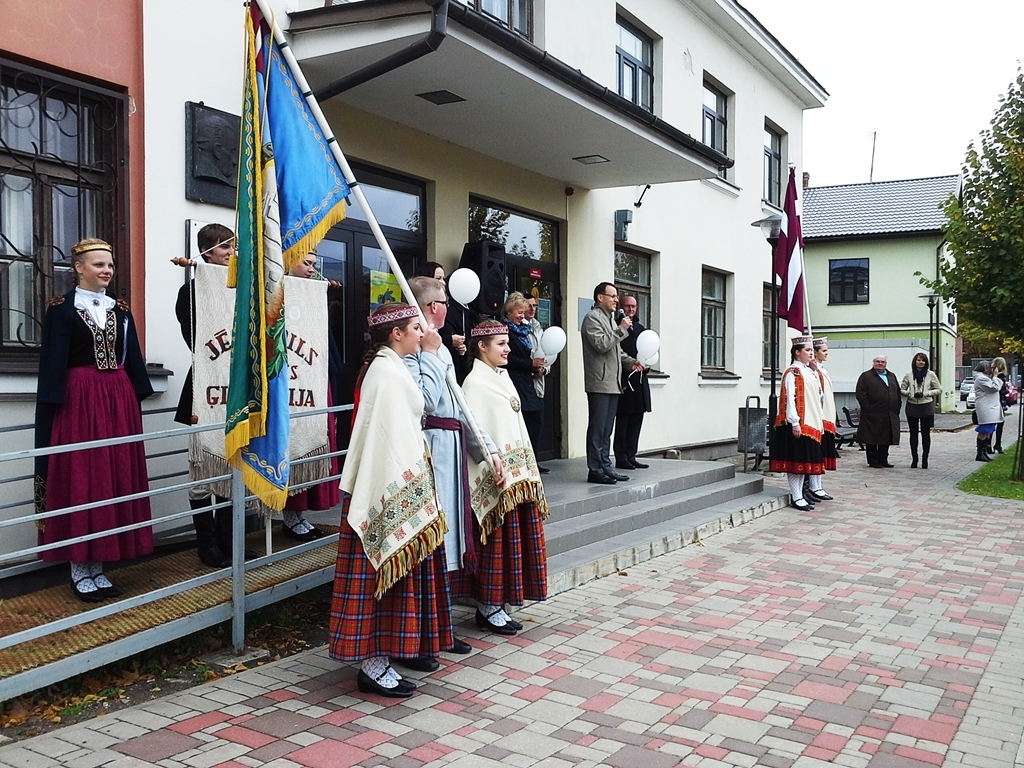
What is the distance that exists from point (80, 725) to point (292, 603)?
5.50ft

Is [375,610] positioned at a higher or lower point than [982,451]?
higher

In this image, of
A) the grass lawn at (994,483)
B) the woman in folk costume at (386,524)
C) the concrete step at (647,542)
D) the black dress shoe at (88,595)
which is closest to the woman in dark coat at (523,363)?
the concrete step at (647,542)

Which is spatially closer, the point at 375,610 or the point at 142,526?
the point at 375,610

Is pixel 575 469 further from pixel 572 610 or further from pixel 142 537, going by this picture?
pixel 142 537

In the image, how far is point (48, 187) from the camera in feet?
17.0

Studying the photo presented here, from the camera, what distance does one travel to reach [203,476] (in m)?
4.96

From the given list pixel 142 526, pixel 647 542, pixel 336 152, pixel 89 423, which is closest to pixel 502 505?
pixel 142 526

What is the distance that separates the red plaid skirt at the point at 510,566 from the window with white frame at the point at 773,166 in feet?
43.5

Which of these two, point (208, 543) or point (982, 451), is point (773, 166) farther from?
point (208, 543)

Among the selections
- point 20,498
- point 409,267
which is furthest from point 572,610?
point 409,267

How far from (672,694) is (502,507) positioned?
1.34 meters

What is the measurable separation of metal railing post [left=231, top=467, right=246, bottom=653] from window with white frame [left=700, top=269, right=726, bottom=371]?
1067 cm

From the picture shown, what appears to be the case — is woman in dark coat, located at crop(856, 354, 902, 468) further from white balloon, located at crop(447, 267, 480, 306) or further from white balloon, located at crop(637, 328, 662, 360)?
white balloon, located at crop(447, 267, 480, 306)

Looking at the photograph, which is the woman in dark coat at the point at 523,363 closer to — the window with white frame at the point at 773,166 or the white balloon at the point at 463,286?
the white balloon at the point at 463,286
